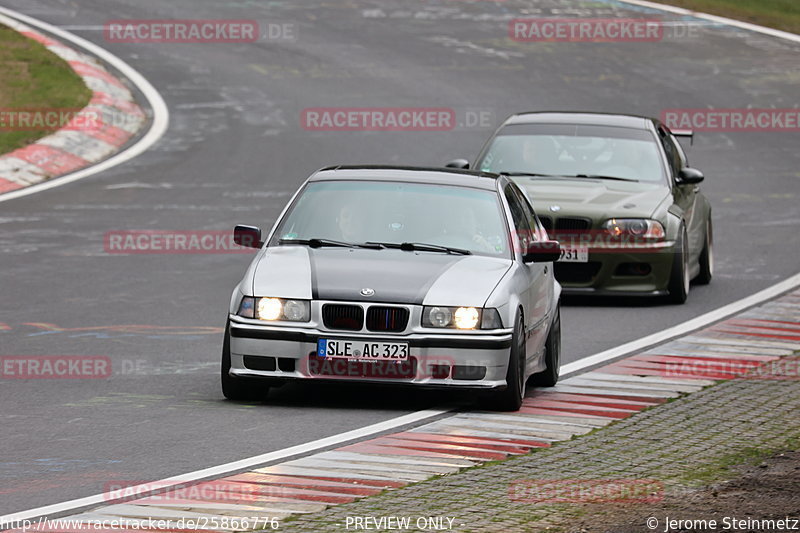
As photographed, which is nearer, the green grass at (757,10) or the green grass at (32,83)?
the green grass at (32,83)

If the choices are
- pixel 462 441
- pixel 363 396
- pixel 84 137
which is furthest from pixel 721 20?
pixel 462 441

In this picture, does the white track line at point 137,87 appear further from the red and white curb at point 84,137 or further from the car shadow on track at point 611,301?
the car shadow on track at point 611,301

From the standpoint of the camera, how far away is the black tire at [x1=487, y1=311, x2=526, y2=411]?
1023 cm

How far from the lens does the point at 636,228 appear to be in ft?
51.3

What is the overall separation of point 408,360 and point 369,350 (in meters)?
0.24

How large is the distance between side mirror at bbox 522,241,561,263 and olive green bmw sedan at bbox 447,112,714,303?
12.9ft

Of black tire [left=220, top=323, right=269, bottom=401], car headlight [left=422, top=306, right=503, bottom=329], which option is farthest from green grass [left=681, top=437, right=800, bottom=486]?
black tire [left=220, top=323, right=269, bottom=401]

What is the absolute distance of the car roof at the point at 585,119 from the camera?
1722 cm

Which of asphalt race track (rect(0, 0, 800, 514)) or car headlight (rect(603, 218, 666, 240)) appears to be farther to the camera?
car headlight (rect(603, 218, 666, 240))

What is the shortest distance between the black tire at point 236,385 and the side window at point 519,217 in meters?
2.13

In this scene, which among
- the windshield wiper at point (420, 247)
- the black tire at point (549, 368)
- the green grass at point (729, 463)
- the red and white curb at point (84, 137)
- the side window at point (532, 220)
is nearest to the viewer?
the green grass at point (729, 463)

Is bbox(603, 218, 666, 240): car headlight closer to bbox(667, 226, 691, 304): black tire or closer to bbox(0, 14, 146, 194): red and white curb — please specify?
bbox(667, 226, 691, 304): black tire

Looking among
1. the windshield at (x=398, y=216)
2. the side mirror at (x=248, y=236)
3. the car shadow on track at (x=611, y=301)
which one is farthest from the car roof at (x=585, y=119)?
the side mirror at (x=248, y=236)

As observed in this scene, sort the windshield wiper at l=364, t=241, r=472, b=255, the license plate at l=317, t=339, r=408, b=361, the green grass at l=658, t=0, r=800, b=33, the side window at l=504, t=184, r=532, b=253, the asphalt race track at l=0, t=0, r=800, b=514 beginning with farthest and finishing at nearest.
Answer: the green grass at l=658, t=0, r=800, b=33 < the side window at l=504, t=184, r=532, b=253 < the windshield wiper at l=364, t=241, r=472, b=255 < the license plate at l=317, t=339, r=408, b=361 < the asphalt race track at l=0, t=0, r=800, b=514
